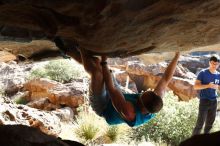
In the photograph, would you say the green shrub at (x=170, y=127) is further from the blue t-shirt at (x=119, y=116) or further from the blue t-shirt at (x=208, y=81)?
the blue t-shirt at (x=119, y=116)

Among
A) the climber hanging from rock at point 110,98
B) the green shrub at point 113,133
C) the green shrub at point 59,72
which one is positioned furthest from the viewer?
the green shrub at point 59,72

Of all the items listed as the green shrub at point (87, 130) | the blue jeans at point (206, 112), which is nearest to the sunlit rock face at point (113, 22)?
the blue jeans at point (206, 112)

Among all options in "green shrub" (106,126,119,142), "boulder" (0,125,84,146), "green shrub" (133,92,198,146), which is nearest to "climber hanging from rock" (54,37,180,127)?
"boulder" (0,125,84,146)

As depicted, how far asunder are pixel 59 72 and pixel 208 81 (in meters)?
11.6

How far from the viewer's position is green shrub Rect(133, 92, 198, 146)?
11.2 metres

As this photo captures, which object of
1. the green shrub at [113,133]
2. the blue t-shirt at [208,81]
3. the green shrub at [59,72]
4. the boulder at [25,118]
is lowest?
the green shrub at [113,133]

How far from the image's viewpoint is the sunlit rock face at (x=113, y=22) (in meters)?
3.59

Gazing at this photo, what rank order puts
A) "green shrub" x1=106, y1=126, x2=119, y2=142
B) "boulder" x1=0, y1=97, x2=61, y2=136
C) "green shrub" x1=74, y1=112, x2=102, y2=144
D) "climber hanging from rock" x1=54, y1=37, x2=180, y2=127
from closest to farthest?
"climber hanging from rock" x1=54, y1=37, x2=180, y2=127, "boulder" x1=0, y1=97, x2=61, y2=136, "green shrub" x1=74, y1=112, x2=102, y2=144, "green shrub" x1=106, y1=126, x2=119, y2=142

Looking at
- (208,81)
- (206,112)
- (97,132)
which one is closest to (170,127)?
(97,132)

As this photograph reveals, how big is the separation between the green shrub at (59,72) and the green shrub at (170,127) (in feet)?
22.0

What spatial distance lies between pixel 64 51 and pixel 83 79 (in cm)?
1122

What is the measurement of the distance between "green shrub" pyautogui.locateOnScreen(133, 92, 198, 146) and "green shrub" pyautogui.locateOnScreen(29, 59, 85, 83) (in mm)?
6703

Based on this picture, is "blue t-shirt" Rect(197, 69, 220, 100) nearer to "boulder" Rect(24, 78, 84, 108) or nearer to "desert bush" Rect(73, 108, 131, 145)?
"desert bush" Rect(73, 108, 131, 145)

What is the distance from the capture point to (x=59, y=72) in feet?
59.2
